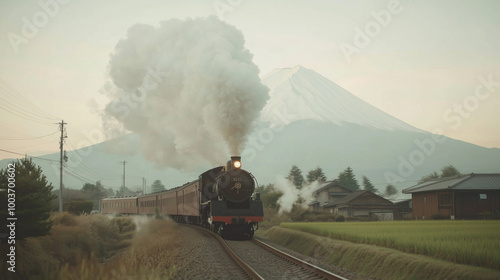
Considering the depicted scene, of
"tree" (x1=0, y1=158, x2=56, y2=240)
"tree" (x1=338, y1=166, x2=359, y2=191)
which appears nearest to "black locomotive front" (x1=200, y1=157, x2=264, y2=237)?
"tree" (x1=0, y1=158, x2=56, y2=240)

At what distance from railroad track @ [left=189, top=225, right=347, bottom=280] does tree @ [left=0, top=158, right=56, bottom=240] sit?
23.6 feet

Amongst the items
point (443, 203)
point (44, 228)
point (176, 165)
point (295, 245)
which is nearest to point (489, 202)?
point (443, 203)

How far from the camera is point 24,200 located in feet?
55.4

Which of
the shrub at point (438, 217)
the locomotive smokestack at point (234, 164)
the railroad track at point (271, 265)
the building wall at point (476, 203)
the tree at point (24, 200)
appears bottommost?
the shrub at point (438, 217)

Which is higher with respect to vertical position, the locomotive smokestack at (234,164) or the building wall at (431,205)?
the locomotive smokestack at (234,164)

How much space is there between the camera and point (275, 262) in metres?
14.4

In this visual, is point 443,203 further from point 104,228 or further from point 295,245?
point 104,228

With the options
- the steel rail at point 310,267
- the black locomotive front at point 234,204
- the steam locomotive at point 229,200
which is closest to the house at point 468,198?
the steam locomotive at point 229,200

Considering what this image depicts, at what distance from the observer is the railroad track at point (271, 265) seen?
1155 centimetres

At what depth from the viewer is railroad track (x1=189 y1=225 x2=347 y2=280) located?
11547 millimetres

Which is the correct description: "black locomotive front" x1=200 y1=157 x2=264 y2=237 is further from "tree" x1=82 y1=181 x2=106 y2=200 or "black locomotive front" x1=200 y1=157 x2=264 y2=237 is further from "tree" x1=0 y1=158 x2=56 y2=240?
"tree" x1=82 y1=181 x2=106 y2=200

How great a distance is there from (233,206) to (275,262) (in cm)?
805

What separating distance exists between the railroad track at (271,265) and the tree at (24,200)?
283 inches

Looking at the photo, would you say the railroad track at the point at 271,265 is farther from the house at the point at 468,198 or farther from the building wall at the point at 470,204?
the house at the point at 468,198
